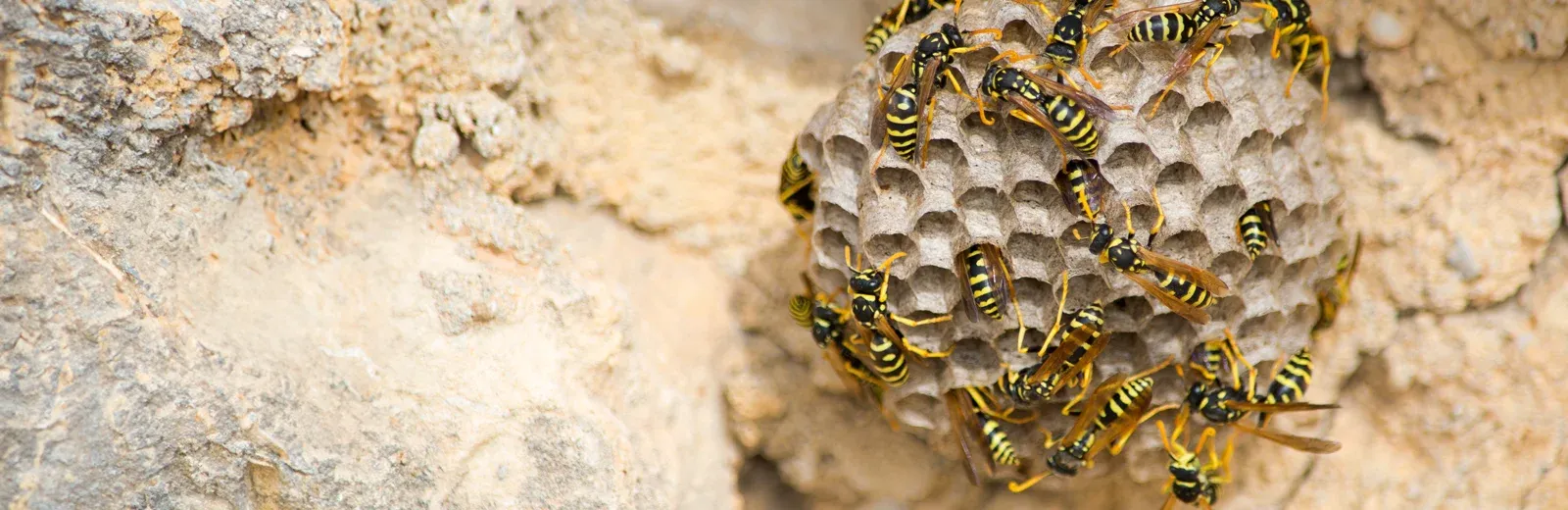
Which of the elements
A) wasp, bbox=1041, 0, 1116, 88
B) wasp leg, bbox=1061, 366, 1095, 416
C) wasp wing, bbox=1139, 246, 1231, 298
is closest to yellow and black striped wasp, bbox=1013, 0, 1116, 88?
wasp, bbox=1041, 0, 1116, 88

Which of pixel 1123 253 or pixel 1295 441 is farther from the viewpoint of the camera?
pixel 1295 441

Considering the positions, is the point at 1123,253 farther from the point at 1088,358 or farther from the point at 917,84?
the point at 917,84

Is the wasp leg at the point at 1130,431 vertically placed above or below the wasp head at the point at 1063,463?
above

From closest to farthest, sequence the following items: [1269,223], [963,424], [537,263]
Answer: [1269,223]
[963,424]
[537,263]

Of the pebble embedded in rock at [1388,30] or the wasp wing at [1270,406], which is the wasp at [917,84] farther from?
the pebble embedded in rock at [1388,30]

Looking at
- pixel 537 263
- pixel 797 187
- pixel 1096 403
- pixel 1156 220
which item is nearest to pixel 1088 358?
pixel 1096 403

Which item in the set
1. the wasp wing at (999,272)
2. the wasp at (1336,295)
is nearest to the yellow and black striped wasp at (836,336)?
the wasp wing at (999,272)

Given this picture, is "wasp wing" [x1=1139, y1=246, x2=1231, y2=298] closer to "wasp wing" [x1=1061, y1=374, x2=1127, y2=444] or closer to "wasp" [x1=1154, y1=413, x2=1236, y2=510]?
"wasp wing" [x1=1061, y1=374, x2=1127, y2=444]
